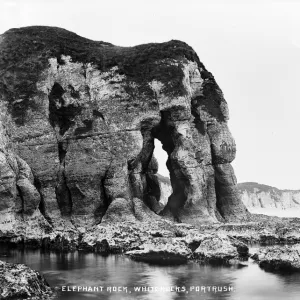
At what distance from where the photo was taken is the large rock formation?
6938 cm

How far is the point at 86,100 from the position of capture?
240ft

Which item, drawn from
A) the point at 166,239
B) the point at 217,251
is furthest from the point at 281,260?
the point at 166,239

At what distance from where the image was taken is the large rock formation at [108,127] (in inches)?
2731

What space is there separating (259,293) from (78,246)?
22.6 m

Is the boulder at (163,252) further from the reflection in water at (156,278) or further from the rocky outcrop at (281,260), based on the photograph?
the rocky outcrop at (281,260)

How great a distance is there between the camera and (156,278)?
39.9 metres

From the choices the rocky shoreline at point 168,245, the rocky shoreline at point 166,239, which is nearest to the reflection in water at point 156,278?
Result: the rocky shoreline at point 168,245

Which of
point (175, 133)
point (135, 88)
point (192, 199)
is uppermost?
point (135, 88)

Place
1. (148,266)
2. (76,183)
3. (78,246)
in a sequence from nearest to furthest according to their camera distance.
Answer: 1. (148,266)
2. (78,246)
3. (76,183)

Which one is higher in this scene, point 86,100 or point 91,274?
point 86,100

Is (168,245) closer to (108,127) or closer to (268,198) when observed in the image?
(108,127)

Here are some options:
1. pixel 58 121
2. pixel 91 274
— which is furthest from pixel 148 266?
pixel 58 121

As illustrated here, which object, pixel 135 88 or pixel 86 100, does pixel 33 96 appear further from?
pixel 135 88

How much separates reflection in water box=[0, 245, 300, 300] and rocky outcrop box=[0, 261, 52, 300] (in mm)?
1156
